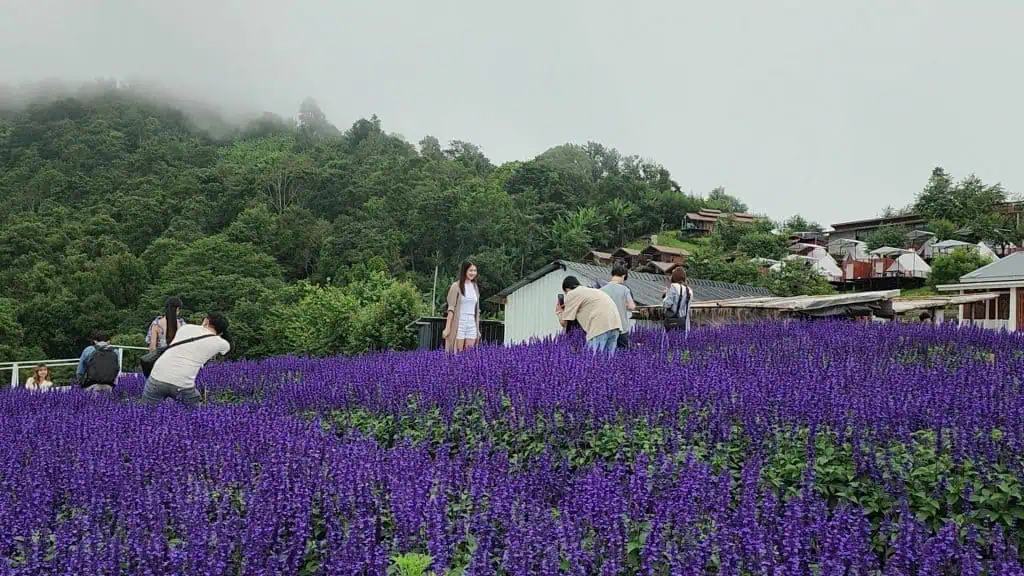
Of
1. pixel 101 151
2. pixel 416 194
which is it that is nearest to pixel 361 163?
pixel 416 194

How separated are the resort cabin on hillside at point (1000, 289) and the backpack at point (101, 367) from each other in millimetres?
24933

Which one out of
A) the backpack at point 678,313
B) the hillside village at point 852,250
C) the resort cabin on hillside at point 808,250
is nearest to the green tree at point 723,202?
the hillside village at point 852,250

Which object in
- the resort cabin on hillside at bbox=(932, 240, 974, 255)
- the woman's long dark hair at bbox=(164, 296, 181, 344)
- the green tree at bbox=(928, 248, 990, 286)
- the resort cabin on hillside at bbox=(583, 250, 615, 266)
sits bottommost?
the woman's long dark hair at bbox=(164, 296, 181, 344)

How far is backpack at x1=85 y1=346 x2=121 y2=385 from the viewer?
927 centimetres

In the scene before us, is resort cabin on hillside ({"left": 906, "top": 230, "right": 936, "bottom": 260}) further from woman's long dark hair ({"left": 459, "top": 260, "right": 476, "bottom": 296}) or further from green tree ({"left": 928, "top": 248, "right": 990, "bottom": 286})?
woman's long dark hair ({"left": 459, "top": 260, "right": 476, "bottom": 296})

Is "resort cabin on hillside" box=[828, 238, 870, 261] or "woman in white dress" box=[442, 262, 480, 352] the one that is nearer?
"woman in white dress" box=[442, 262, 480, 352]

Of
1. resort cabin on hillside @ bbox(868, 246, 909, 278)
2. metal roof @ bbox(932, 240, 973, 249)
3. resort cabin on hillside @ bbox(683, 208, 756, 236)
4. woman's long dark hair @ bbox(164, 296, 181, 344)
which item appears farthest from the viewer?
resort cabin on hillside @ bbox(683, 208, 756, 236)

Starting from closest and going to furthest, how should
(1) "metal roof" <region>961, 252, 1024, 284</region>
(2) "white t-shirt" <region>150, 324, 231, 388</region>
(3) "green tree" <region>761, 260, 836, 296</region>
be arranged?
(2) "white t-shirt" <region>150, 324, 231, 388</region> < (1) "metal roof" <region>961, 252, 1024, 284</region> < (3) "green tree" <region>761, 260, 836, 296</region>

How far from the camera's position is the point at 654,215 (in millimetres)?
85812

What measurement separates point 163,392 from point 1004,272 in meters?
28.6

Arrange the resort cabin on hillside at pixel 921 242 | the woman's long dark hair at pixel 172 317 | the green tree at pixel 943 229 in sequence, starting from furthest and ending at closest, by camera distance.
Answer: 1. the green tree at pixel 943 229
2. the resort cabin on hillside at pixel 921 242
3. the woman's long dark hair at pixel 172 317

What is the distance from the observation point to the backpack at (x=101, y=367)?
9.27 meters

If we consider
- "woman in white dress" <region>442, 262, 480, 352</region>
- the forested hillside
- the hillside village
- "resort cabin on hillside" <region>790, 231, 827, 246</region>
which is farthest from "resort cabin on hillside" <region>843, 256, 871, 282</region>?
"woman in white dress" <region>442, 262, 480, 352</region>

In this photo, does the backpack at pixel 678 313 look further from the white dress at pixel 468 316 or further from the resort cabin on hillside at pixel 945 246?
the resort cabin on hillside at pixel 945 246
